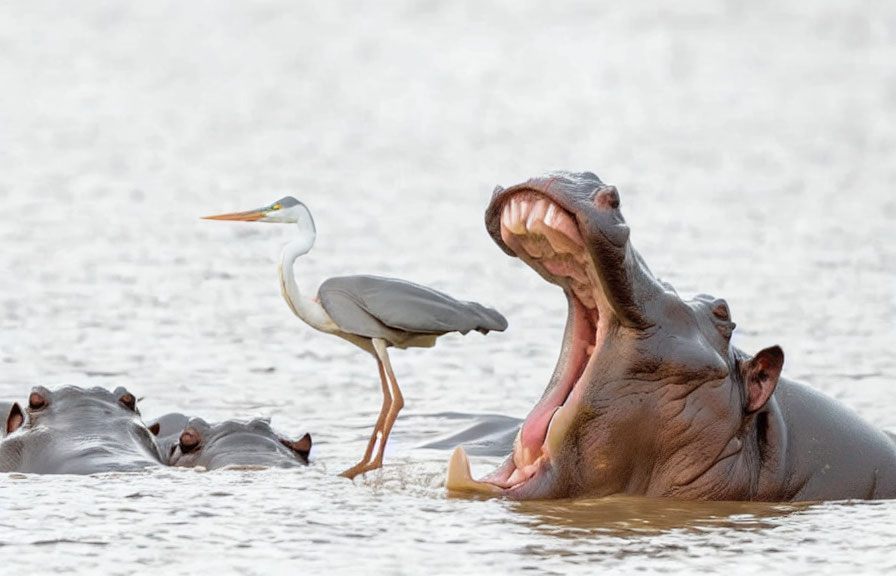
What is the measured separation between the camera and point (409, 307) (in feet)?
23.3

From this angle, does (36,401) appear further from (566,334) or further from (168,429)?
(566,334)

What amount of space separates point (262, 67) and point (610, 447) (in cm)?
1674

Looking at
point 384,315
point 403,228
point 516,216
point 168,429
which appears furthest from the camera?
point 403,228

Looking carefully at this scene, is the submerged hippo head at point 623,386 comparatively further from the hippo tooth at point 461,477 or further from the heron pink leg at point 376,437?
the heron pink leg at point 376,437

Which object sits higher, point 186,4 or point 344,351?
point 186,4

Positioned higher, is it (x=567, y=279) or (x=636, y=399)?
(x=567, y=279)

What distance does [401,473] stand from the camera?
6.37 m

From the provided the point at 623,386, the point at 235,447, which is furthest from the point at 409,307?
the point at 623,386

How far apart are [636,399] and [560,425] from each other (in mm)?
232

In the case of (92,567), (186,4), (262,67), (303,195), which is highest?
(186,4)

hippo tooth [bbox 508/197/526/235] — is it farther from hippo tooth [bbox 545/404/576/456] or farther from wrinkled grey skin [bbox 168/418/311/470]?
wrinkled grey skin [bbox 168/418/311/470]

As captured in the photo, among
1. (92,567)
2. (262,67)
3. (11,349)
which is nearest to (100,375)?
(11,349)

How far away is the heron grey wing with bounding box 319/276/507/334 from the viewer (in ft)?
22.8

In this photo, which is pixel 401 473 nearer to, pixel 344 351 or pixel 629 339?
pixel 629 339
